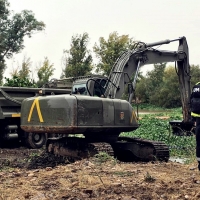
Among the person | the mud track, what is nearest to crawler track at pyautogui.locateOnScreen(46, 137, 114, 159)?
the mud track

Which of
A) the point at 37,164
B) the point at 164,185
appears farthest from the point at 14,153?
the point at 164,185

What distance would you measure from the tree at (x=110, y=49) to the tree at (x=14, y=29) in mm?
6903

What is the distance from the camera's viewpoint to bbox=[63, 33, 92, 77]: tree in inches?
1528

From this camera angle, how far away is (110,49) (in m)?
44.5

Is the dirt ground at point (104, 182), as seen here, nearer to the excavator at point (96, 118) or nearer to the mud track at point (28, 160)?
the excavator at point (96, 118)

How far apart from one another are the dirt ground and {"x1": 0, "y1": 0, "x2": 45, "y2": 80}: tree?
120ft

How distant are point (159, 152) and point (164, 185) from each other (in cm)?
382

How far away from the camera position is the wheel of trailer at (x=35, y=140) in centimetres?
1308

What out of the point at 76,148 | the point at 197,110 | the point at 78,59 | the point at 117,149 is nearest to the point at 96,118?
the point at 76,148

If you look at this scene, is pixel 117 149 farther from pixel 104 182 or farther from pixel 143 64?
pixel 104 182

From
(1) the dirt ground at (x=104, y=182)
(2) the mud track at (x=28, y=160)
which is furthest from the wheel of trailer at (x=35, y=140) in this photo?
(1) the dirt ground at (x=104, y=182)

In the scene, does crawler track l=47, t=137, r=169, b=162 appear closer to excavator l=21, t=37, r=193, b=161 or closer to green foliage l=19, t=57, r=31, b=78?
excavator l=21, t=37, r=193, b=161

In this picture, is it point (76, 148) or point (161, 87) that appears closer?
point (76, 148)

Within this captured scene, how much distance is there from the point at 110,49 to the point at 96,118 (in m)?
35.6
